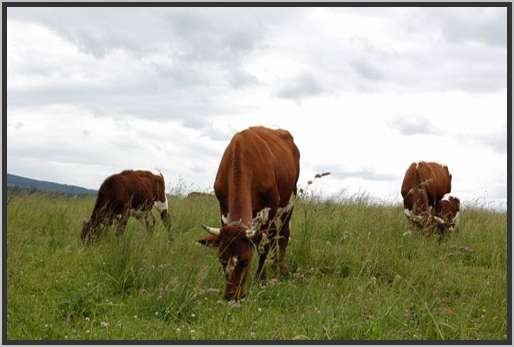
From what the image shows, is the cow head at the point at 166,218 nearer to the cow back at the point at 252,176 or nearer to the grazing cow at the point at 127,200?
the grazing cow at the point at 127,200

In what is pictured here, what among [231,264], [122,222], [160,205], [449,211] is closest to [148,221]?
[122,222]

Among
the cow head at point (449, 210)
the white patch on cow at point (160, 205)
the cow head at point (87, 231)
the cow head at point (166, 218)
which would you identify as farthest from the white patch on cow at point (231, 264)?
the white patch on cow at point (160, 205)

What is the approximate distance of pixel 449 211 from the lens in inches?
522

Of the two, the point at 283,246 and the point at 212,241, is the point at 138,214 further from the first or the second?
the point at 212,241

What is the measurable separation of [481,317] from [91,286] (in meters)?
4.37

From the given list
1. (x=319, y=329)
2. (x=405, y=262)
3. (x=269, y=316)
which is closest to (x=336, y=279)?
(x=405, y=262)

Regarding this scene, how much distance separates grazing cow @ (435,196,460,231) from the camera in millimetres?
12626

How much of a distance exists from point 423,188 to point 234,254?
7.89 metres

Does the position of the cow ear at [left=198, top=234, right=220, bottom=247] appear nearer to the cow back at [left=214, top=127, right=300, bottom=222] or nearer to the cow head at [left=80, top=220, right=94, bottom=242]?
the cow back at [left=214, top=127, right=300, bottom=222]

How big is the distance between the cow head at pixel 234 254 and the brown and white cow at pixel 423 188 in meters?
6.18

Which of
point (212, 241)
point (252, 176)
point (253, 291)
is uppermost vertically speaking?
point (252, 176)

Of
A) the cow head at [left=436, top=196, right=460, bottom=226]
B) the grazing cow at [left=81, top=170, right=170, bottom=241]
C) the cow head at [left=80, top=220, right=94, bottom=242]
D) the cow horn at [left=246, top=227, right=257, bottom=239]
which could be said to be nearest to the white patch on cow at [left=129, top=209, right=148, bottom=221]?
the grazing cow at [left=81, top=170, right=170, bottom=241]

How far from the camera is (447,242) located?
11453 millimetres

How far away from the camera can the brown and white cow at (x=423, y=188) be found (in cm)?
1316
